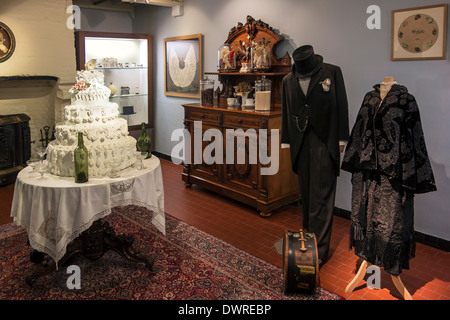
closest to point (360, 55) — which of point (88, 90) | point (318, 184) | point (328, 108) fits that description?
point (328, 108)

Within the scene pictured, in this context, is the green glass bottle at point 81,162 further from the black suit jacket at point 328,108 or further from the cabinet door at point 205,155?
the cabinet door at point 205,155

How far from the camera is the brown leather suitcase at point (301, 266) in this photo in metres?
2.91

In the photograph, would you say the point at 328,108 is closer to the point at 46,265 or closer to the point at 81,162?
the point at 81,162

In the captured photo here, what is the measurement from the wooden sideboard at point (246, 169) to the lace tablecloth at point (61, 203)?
1776 mm

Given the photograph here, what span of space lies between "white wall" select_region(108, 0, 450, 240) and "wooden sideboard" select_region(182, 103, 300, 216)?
658 mm

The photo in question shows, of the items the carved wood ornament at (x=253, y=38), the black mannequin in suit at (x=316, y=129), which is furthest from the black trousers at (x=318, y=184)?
the carved wood ornament at (x=253, y=38)

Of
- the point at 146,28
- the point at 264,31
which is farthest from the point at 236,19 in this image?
the point at 146,28

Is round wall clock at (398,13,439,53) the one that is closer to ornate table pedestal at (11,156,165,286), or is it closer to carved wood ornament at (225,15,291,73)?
carved wood ornament at (225,15,291,73)

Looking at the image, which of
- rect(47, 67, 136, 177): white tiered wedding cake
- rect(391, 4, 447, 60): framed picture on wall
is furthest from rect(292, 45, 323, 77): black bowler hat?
rect(47, 67, 136, 177): white tiered wedding cake

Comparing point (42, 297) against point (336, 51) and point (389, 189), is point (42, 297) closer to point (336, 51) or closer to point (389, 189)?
point (389, 189)

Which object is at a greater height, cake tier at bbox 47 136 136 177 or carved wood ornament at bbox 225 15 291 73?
carved wood ornament at bbox 225 15 291 73

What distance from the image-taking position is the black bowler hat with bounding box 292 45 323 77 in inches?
129

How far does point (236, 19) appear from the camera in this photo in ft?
18.2

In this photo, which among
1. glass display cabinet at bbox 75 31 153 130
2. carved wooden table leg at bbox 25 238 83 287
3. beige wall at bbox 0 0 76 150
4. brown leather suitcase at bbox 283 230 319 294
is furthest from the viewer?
glass display cabinet at bbox 75 31 153 130
